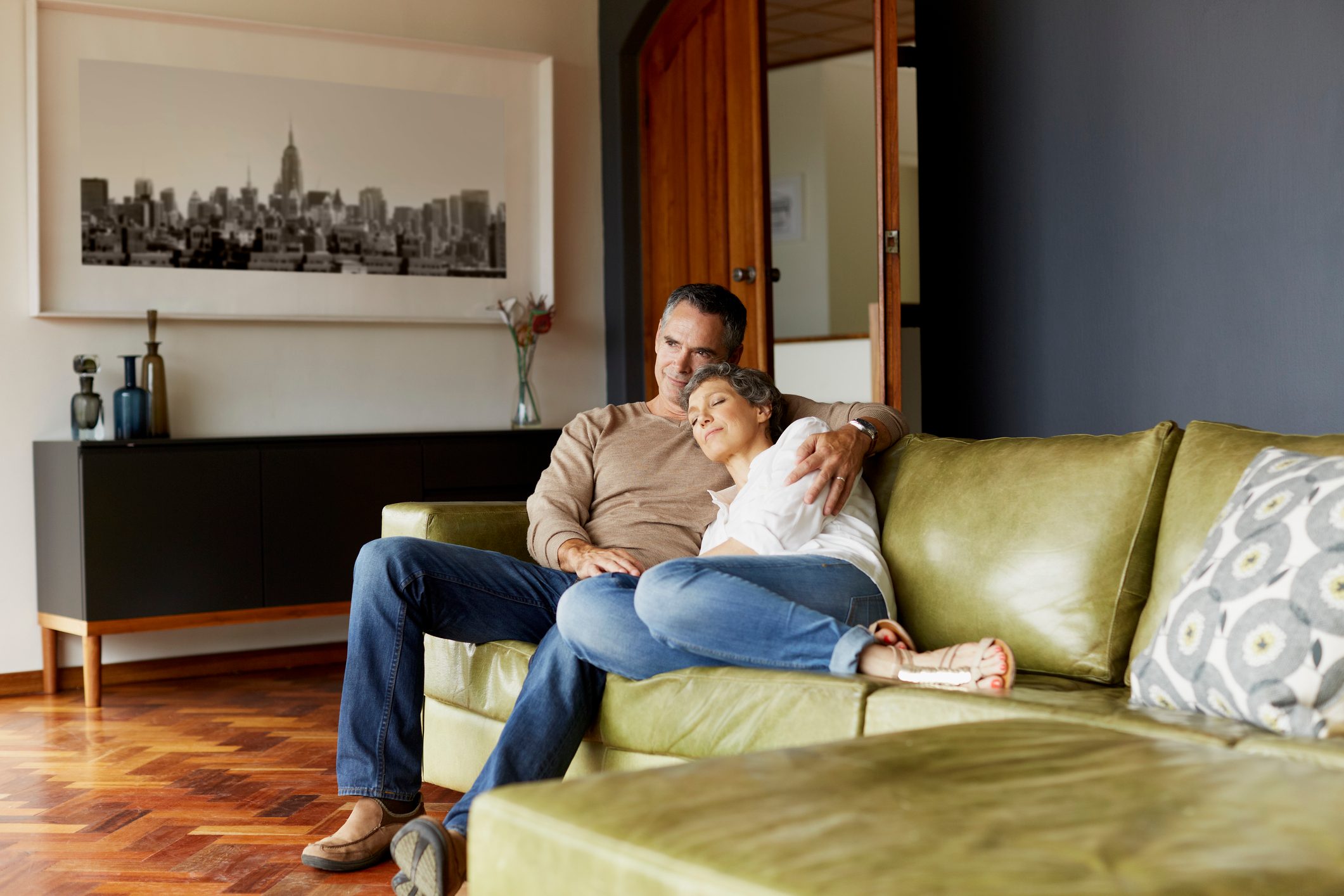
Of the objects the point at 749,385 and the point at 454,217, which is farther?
the point at 454,217

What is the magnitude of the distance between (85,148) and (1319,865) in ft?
13.4

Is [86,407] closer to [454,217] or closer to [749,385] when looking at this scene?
[454,217]

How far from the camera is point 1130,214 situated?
10.5 feet

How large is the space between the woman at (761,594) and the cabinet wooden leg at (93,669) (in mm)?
2177

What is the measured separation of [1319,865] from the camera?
961mm

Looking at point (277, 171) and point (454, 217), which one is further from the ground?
point (277, 171)

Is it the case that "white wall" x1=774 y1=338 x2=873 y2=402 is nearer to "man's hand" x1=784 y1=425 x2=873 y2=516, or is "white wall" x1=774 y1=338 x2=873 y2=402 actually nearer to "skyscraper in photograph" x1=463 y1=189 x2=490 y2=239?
"skyscraper in photograph" x1=463 y1=189 x2=490 y2=239

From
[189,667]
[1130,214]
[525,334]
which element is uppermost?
[1130,214]

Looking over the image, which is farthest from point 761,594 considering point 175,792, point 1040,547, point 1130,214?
point 1130,214

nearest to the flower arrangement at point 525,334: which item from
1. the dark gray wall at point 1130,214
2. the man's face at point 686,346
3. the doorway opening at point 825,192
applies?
the dark gray wall at point 1130,214

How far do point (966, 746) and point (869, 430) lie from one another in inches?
46.2

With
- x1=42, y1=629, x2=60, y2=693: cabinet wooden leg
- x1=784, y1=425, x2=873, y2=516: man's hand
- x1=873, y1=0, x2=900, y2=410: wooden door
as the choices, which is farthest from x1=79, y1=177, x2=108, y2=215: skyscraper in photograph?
x1=784, y1=425, x2=873, y2=516: man's hand

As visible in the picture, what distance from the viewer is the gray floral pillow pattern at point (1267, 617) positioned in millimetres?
1511

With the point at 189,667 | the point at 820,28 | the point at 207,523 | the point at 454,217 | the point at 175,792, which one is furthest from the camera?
the point at 820,28
